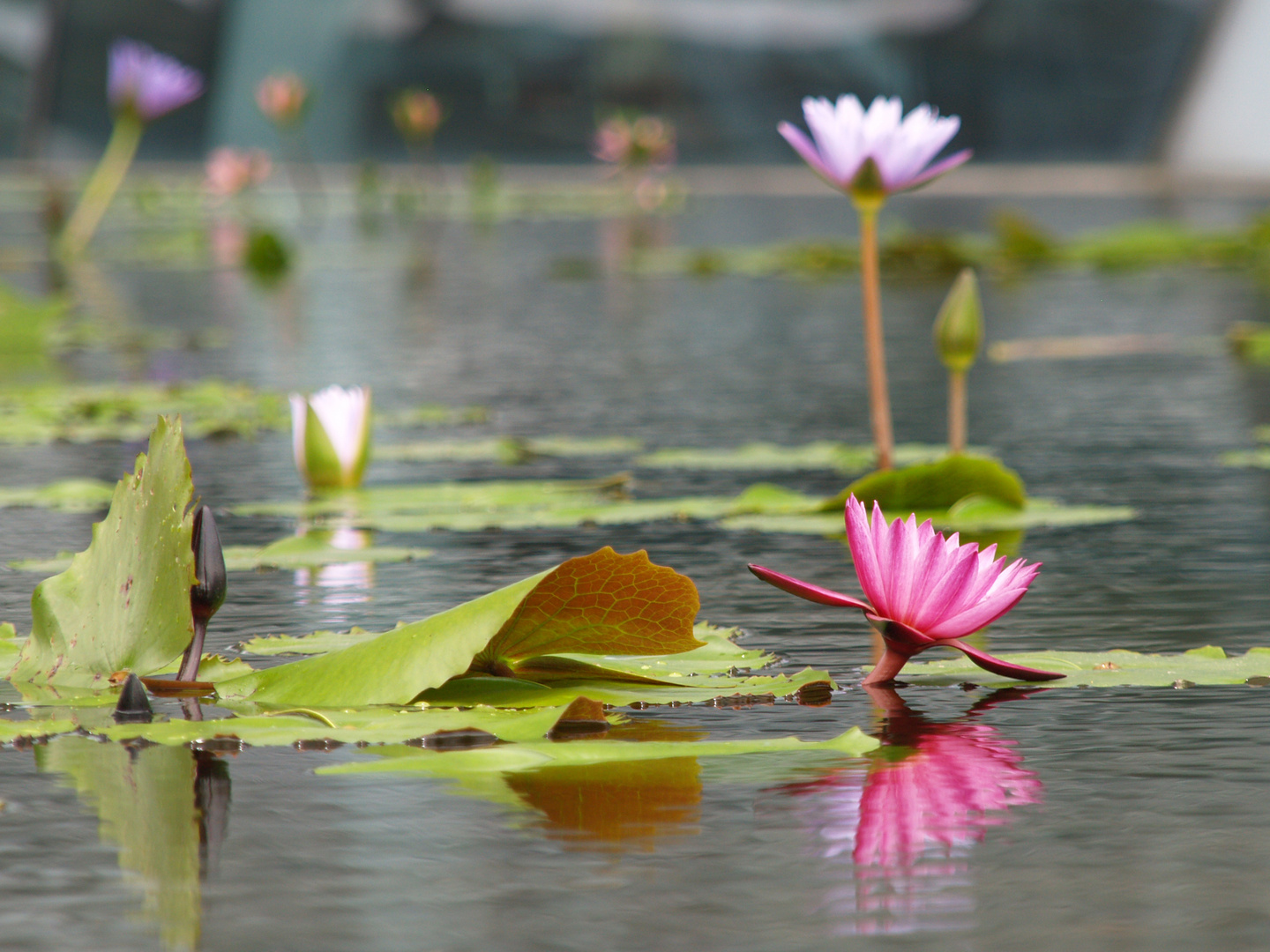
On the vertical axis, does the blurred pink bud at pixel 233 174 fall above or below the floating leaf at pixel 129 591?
above

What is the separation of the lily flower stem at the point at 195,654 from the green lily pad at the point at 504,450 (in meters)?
1.12

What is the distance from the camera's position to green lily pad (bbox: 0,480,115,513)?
5.83ft

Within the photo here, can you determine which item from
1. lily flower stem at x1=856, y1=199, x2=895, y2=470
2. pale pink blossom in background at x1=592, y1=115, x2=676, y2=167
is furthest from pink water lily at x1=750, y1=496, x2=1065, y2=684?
pale pink blossom in background at x1=592, y1=115, x2=676, y2=167

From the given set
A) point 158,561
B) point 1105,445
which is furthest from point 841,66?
point 158,561

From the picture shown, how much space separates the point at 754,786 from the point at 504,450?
1.31m

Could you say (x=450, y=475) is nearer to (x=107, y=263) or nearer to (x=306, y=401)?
(x=306, y=401)

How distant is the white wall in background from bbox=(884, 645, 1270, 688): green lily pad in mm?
13144

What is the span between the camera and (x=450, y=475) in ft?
6.72

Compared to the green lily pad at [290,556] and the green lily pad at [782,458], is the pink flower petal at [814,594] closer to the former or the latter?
→ the green lily pad at [290,556]

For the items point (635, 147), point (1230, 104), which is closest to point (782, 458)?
point (635, 147)

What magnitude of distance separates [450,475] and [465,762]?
122 centimetres

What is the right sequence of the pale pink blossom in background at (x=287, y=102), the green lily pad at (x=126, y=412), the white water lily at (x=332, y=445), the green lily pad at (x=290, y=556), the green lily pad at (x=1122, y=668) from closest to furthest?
the green lily pad at (x=1122, y=668) → the green lily pad at (x=290, y=556) → the white water lily at (x=332, y=445) → the green lily pad at (x=126, y=412) → the pale pink blossom in background at (x=287, y=102)

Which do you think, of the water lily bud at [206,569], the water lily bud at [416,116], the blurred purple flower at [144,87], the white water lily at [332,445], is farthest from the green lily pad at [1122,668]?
the water lily bud at [416,116]

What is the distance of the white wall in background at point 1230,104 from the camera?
14.0 m
